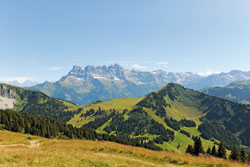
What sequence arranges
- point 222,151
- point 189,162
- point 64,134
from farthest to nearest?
point 64,134 < point 222,151 < point 189,162

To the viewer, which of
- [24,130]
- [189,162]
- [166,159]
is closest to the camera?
[189,162]

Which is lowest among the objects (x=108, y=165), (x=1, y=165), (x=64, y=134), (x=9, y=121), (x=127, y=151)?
(x=64, y=134)

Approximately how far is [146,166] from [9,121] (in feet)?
347

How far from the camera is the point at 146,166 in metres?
19.5

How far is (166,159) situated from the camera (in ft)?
79.6

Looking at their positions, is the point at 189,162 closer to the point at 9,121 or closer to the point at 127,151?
the point at 127,151

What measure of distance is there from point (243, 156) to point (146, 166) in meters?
75.7

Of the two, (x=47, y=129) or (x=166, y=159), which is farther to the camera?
(x=47, y=129)

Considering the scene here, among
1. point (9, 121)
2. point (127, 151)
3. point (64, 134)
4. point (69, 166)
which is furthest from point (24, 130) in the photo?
point (69, 166)

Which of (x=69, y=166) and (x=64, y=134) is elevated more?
(x=69, y=166)

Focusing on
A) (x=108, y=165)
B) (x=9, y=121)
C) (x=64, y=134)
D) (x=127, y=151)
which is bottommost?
(x=64, y=134)

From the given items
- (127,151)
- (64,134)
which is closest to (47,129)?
(64,134)

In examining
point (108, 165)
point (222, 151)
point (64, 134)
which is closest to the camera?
point (108, 165)

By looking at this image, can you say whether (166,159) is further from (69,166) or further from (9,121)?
(9,121)
